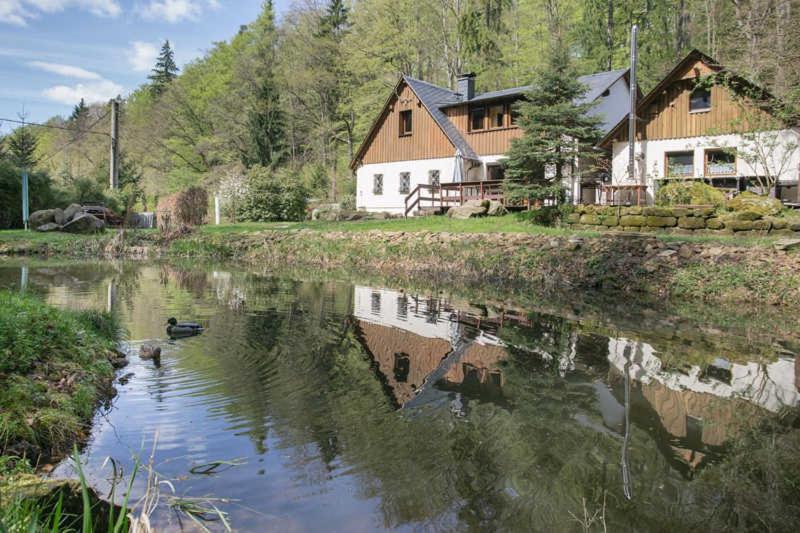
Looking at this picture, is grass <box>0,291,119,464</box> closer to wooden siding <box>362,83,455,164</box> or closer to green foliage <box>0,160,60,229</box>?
wooden siding <box>362,83,455,164</box>

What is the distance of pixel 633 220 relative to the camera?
18.3m

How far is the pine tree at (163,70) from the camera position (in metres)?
65.5

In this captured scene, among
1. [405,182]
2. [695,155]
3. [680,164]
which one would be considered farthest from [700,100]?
[405,182]

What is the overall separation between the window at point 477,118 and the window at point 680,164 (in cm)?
945

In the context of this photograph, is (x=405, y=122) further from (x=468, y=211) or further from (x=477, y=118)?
(x=468, y=211)

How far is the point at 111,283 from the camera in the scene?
619 inches

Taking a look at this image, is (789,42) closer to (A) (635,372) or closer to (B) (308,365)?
(A) (635,372)

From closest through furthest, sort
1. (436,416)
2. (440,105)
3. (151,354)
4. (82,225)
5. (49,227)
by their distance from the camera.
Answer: (436,416) < (151,354) < (49,227) < (82,225) < (440,105)

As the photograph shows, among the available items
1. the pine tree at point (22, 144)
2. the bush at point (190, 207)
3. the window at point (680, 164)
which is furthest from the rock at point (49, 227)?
the window at point (680, 164)

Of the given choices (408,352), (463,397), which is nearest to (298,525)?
(463,397)

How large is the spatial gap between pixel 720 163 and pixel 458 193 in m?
11.1

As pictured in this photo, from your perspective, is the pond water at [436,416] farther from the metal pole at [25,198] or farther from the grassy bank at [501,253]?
the metal pole at [25,198]

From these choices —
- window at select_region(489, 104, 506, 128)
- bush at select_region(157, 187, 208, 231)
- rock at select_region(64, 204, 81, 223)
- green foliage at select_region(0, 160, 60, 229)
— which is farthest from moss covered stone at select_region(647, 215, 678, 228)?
green foliage at select_region(0, 160, 60, 229)

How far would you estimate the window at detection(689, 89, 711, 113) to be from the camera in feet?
79.8
